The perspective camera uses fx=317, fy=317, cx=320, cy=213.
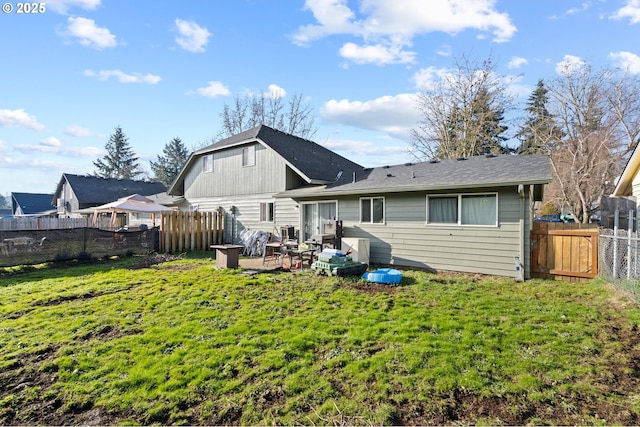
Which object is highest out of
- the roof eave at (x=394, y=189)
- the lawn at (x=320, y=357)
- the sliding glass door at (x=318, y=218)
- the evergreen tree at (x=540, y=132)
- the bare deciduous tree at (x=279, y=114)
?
the bare deciduous tree at (x=279, y=114)

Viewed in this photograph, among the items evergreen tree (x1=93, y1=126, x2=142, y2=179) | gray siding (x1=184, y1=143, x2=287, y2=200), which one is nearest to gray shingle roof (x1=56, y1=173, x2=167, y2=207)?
evergreen tree (x1=93, y1=126, x2=142, y2=179)

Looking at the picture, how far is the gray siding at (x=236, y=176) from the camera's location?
13156 millimetres

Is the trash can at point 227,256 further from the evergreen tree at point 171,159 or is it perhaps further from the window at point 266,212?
the evergreen tree at point 171,159

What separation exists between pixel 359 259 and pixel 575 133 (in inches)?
699

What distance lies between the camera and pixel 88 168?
46.5 meters

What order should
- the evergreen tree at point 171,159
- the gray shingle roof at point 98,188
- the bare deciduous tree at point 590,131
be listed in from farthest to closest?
the evergreen tree at point 171,159 < the gray shingle roof at point 98,188 < the bare deciduous tree at point 590,131

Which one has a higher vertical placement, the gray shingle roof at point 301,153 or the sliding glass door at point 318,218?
the gray shingle roof at point 301,153

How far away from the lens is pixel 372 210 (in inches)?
386

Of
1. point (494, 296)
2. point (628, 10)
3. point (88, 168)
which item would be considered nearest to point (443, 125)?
point (628, 10)

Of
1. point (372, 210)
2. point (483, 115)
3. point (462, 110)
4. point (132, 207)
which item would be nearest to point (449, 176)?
point (372, 210)

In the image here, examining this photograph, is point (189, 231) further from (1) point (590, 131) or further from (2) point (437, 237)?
(1) point (590, 131)

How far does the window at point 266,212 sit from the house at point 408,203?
4 cm

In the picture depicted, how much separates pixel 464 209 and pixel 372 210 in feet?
8.74

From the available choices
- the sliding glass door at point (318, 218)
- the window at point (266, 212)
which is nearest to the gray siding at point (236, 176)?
the window at point (266, 212)
